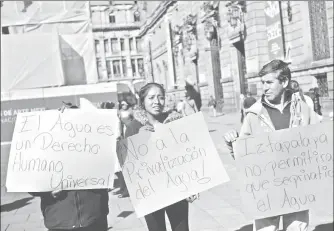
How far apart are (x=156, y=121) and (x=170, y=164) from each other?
0.32 m

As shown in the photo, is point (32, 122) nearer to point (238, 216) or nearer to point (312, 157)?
point (312, 157)

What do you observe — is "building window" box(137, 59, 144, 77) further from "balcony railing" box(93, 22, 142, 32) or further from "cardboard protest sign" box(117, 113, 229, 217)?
"cardboard protest sign" box(117, 113, 229, 217)

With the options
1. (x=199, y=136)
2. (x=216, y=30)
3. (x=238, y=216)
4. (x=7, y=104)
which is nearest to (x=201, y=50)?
(x=216, y=30)

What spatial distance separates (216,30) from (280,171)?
23497 mm

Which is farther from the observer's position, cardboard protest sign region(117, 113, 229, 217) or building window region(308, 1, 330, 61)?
building window region(308, 1, 330, 61)

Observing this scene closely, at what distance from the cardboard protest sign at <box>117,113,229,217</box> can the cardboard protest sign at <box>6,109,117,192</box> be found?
152mm

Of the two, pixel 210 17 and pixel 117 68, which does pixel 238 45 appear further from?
pixel 117 68

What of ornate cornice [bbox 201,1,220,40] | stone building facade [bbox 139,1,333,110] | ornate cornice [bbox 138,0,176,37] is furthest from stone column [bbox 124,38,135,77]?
Answer: ornate cornice [bbox 201,1,220,40]

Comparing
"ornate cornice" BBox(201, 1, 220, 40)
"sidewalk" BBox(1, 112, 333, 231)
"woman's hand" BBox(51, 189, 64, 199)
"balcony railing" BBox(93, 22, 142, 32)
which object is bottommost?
"sidewalk" BBox(1, 112, 333, 231)

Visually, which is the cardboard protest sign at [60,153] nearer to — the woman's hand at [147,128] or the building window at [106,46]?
the woman's hand at [147,128]

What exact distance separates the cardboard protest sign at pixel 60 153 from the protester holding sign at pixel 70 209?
3.0 inches

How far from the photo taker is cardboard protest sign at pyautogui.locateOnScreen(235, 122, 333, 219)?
3.17 metres

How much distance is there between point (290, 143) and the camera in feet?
10.5

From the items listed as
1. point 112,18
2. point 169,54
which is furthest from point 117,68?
point 169,54
